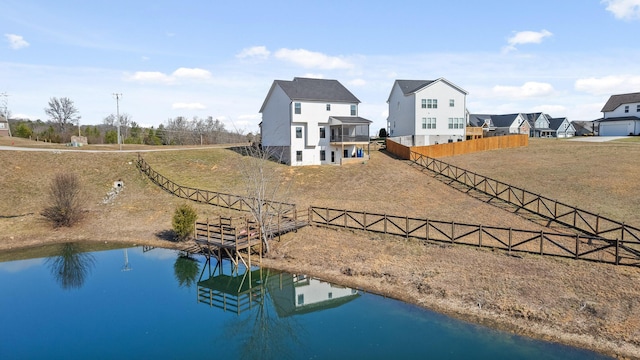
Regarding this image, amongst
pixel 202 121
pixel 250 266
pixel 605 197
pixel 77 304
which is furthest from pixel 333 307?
pixel 202 121

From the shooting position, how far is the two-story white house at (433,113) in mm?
60094

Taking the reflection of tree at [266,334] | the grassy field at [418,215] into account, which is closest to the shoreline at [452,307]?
the grassy field at [418,215]

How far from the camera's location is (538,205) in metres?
A: 31.4

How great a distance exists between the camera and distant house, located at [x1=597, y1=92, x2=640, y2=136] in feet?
243

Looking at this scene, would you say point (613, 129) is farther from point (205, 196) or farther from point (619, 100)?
point (205, 196)

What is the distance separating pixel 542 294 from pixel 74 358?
2072 cm

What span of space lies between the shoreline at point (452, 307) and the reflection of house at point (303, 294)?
17.0 inches

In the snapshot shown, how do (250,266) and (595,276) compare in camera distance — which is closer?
(595,276)

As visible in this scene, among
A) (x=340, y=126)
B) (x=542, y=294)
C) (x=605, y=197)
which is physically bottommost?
(x=542, y=294)

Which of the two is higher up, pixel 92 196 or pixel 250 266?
pixel 92 196

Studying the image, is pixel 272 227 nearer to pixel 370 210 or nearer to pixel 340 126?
pixel 370 210

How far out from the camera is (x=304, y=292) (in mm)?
→ 23562

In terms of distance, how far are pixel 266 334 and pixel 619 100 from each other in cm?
8899

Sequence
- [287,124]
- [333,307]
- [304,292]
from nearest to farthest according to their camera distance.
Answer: [333,307] < [304,292] < [287,124]
